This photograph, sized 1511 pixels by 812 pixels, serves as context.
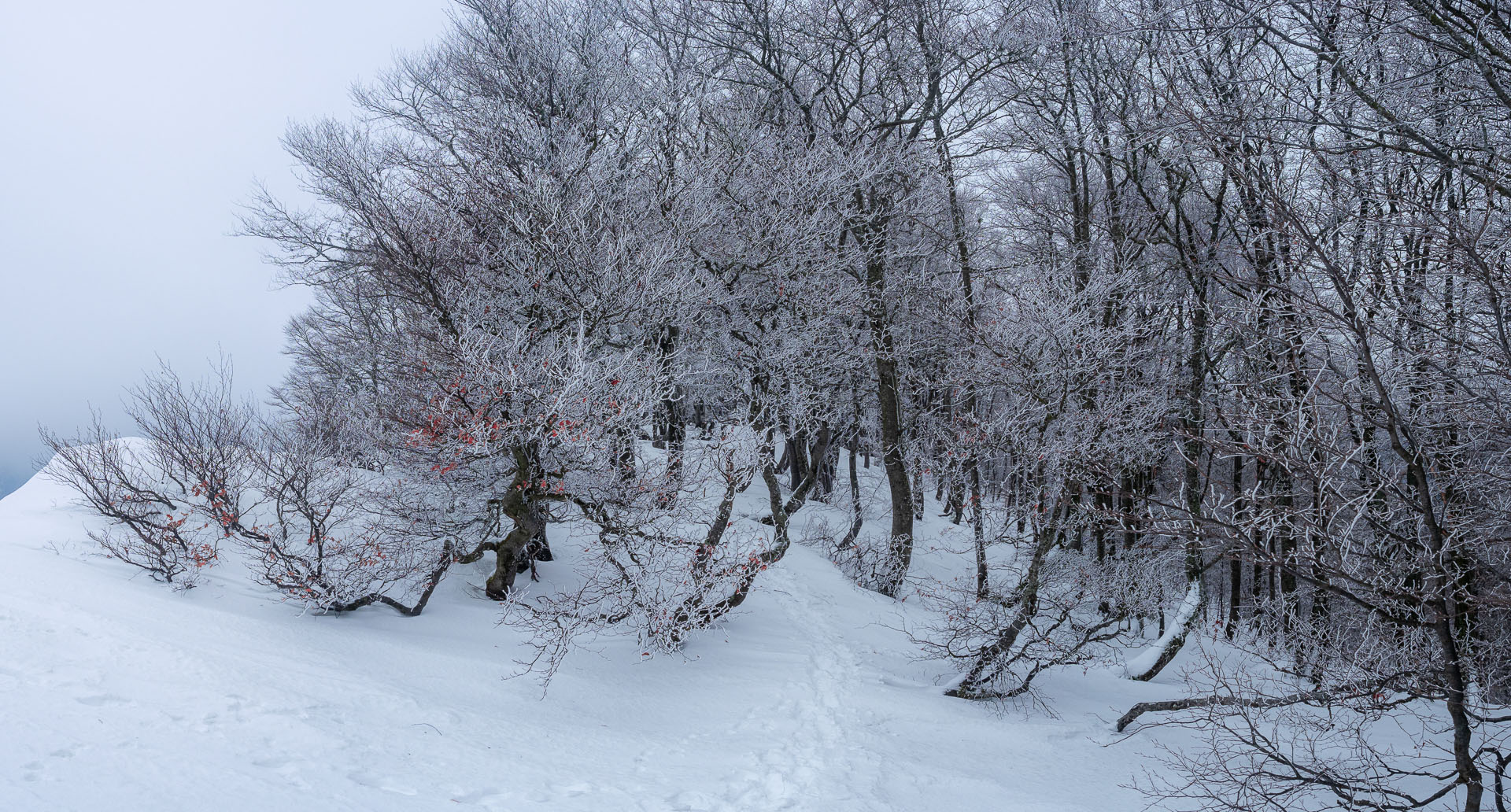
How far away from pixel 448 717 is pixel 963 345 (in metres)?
9.92

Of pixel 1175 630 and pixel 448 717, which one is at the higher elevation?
pixel 1175 630

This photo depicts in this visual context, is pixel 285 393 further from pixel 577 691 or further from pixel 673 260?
pixel 577 691

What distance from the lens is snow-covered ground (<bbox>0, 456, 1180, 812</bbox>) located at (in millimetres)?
4215

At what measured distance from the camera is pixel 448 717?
5.69 m

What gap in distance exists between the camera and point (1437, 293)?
532 cm

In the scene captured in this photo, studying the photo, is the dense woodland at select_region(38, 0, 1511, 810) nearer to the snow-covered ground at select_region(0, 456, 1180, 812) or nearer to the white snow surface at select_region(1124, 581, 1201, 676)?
the white snow surface at select_region(1124, 581, 1201, 676)

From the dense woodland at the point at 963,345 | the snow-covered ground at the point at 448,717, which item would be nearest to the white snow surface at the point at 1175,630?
the dense woodland at the point at 963,345

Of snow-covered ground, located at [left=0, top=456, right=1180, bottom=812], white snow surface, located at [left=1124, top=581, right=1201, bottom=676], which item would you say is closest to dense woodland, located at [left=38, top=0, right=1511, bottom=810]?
white snow surface, located at [left=1124, top=581, right=1201, bottom=676]

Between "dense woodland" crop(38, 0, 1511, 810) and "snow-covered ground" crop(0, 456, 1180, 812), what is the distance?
510mm

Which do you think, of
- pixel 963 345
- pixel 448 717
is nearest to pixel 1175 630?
pixel 963 345

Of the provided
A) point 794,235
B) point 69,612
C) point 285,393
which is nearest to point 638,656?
point 69,612

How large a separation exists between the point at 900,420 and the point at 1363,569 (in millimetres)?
8955

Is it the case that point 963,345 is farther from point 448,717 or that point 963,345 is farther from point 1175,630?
point 448,717

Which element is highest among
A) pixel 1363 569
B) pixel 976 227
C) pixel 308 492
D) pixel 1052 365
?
pixel 976 227
